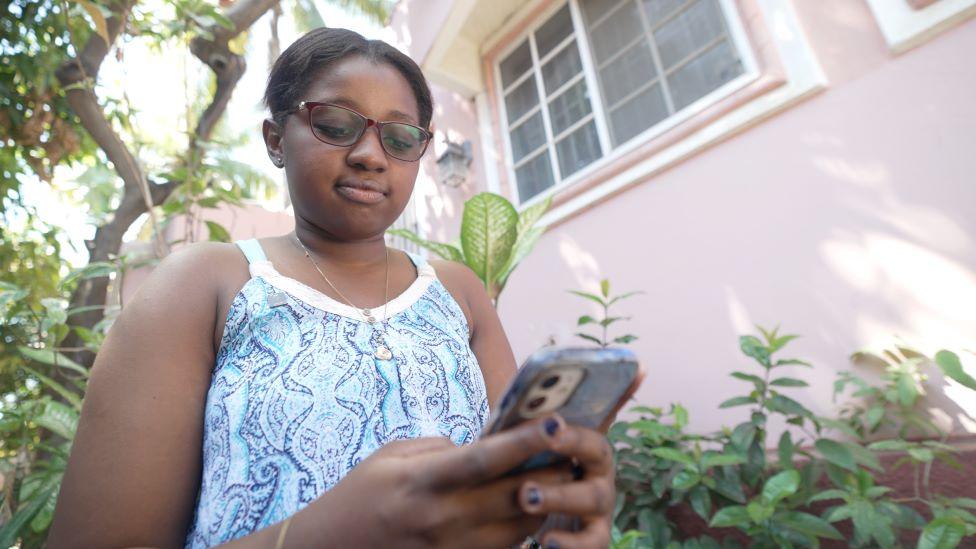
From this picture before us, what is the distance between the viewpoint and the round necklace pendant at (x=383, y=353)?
83 cm

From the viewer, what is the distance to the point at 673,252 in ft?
8.76

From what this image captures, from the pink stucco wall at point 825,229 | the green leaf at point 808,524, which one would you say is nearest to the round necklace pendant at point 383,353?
the green leaf at point 808,524

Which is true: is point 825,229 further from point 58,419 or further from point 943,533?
point 58,419

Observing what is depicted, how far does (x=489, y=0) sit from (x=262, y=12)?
173 centimetres

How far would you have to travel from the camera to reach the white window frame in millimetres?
2629

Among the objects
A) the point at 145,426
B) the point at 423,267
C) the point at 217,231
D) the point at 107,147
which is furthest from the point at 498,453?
the point at 107,147

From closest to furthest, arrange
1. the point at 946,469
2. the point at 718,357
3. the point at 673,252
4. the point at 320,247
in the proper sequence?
the point at 320,247, the point at 946,469, the point at 718,357, the point at 673,252

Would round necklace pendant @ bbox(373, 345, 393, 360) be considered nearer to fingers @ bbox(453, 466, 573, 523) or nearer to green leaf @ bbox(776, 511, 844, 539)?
fingers @ bbox(453, 466, 573, 523)

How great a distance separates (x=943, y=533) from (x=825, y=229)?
4.24ft

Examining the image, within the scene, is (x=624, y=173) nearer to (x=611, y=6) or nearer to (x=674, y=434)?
(x=611, y=6)

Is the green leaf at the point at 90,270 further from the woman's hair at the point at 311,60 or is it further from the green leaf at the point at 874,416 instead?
the green leaf at the point at 874,416

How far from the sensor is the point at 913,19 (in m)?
1.98

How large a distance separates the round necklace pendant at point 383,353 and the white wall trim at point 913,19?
245 cm

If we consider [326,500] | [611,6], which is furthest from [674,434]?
[611,6]
